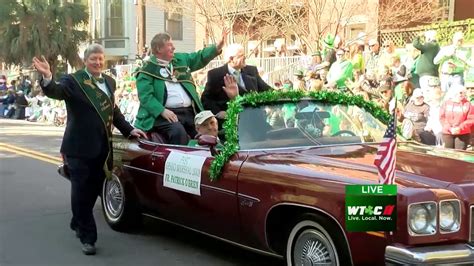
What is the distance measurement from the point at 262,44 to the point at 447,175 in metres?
20.1

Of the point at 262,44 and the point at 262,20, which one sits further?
the point at 262,44

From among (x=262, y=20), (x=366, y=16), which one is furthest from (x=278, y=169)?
(x=262, y=20)

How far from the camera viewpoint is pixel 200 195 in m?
5.19

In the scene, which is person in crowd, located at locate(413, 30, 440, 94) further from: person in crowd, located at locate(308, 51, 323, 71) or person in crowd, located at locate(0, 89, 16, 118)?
person in crowd, located at locate(0, 89, 16, 118)

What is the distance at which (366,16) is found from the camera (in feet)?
59.1

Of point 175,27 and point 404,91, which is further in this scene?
point 175,27

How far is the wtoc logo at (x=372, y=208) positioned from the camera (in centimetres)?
362

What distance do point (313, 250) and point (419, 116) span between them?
6.98 m

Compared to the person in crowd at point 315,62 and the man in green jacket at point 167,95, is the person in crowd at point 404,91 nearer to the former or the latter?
the person in crowd at point 315,62

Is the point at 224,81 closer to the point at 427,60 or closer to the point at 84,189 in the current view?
the point at 84,189

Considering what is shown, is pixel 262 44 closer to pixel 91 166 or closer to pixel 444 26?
pixel 444 26

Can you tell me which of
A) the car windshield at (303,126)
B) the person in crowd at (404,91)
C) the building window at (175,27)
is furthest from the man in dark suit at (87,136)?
the building window at (175,27)

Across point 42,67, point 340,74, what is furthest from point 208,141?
point 340,74

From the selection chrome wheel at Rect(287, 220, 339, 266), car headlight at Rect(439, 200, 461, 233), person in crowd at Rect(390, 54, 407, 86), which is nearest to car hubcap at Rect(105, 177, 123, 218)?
chrome wheel at Rect(287, 220, 339, 266)
